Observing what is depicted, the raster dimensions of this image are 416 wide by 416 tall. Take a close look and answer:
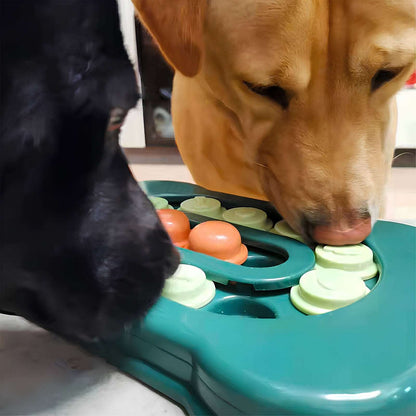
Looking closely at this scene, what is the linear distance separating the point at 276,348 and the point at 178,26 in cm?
36

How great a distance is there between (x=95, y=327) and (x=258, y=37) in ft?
1.10

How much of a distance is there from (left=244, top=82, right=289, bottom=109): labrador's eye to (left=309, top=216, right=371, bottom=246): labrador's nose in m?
0.15

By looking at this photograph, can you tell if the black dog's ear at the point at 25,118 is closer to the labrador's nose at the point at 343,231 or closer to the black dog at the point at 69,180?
the black dog at the point at 69,180

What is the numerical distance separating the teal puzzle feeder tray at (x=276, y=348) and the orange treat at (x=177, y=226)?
2.7 inches

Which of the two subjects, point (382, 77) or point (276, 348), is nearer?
point (276, 348)

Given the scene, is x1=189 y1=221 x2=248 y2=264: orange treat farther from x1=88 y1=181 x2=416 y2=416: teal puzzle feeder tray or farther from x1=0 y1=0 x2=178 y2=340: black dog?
x1=0 y1=0 x2=178 y2=340: black dog

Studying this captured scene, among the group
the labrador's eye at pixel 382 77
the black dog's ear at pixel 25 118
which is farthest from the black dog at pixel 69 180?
the labrador's eye at pixel 382 77

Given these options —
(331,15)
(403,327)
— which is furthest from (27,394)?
(331,15)

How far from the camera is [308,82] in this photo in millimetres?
532

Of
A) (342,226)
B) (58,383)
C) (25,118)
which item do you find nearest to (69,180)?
(25,118)

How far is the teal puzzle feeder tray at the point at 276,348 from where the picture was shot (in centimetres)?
37

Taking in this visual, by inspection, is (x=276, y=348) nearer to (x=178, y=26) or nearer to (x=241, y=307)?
(x=241, y=307)

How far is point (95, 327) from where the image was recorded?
1.32ft

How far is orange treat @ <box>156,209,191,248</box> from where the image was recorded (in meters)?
0.62
